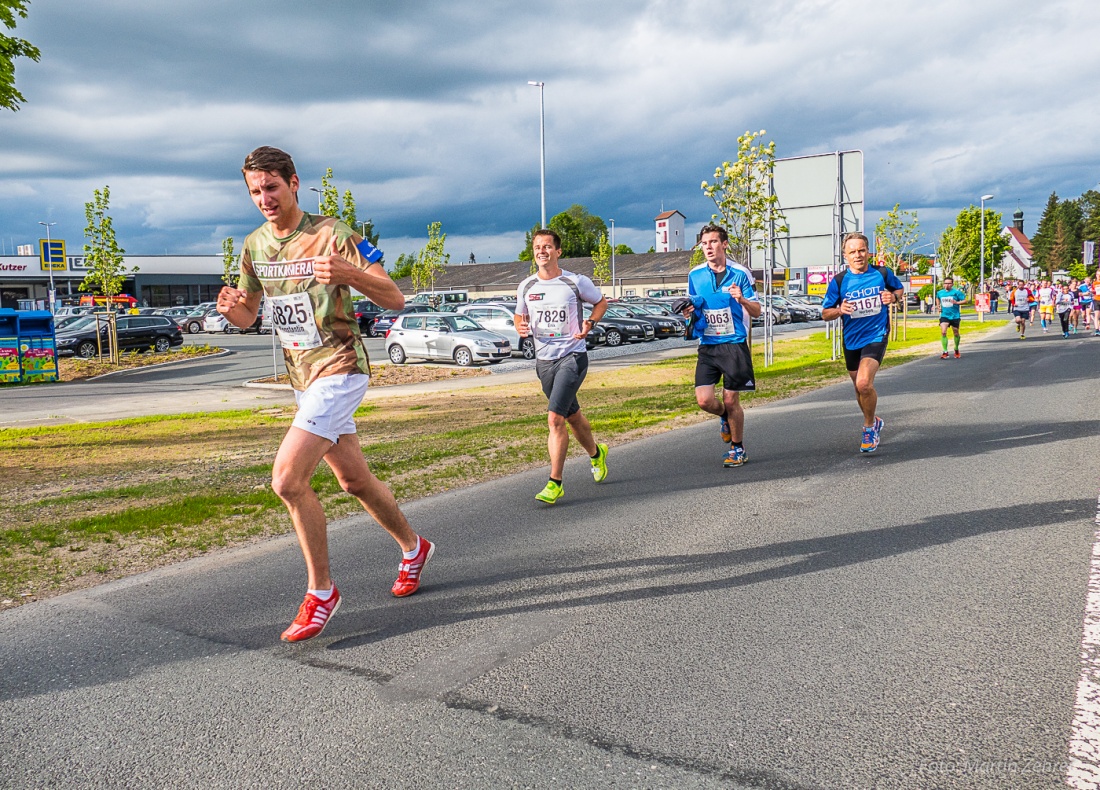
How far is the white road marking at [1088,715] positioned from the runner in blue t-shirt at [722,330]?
4.13 metres

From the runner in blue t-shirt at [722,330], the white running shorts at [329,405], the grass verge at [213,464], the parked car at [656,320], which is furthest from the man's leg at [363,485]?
the parked car at [656,320]

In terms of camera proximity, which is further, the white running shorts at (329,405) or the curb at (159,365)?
the curb at (159,365)

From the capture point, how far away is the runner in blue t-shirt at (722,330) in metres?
7.91

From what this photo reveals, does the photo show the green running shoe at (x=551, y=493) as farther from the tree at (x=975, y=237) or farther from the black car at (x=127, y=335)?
the tree at (x=975, y=237)

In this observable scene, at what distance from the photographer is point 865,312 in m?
8.51

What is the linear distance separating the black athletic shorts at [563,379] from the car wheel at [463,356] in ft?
62.3

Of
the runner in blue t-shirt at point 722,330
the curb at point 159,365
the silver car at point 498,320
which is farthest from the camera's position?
the silver car at point 498,320

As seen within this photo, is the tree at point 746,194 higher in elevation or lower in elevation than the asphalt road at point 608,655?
higher

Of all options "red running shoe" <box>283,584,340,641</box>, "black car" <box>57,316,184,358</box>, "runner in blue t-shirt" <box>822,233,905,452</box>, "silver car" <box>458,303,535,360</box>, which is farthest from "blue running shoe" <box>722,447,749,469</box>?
Result: "black car" <box>57,316,184,358</box>

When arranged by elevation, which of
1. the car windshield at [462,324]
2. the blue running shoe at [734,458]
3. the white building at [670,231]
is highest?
the white building at [670,231]

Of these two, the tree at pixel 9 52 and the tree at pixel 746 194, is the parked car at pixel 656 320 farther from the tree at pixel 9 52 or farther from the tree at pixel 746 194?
the tree at pixel 9 52

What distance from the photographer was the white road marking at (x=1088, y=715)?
2.66m

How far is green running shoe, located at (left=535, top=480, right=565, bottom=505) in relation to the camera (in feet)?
22.1

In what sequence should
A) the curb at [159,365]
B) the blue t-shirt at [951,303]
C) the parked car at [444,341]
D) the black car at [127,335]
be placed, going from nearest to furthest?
the blue t-shirt at [951,303] < the curb at [159,365] < the parked car at [444,341] < the black car at [127,335]
